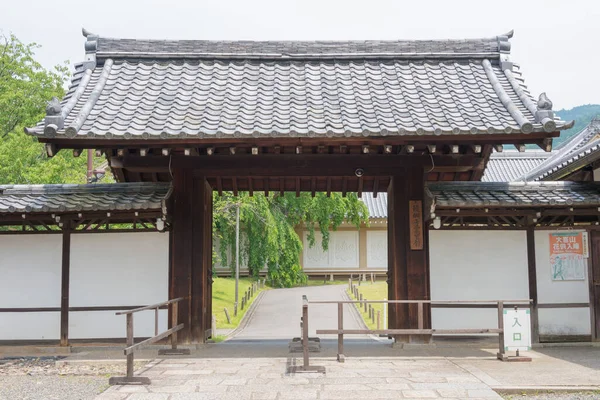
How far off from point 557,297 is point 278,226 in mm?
20884

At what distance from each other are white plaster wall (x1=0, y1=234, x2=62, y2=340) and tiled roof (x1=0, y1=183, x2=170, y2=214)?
2.51ft

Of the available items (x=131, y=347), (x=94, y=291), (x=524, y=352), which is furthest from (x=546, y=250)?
(x=94, y=291)

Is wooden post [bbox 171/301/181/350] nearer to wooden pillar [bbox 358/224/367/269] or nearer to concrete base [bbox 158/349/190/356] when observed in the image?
concrete base [bbox 158/349/190/356]

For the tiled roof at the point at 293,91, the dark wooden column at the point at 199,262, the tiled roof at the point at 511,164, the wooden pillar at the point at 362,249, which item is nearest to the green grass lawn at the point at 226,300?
the wooden pillar at the point at 362,249

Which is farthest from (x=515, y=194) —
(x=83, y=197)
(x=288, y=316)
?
(x=288, y=316)

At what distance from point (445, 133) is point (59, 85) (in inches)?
756

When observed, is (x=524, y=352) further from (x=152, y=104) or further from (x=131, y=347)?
(x=152, y=104)

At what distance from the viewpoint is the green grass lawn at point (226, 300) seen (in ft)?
66.7

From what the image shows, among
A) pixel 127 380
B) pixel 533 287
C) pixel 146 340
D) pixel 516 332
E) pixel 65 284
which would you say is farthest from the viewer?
pixel 533 287

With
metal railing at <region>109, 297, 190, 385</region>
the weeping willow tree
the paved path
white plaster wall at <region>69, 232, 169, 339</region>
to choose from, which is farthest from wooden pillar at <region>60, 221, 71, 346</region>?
the weeping willow tree

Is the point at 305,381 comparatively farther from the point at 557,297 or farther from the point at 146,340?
the point at 557,297

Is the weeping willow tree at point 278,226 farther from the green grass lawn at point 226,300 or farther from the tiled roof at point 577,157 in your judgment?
the tiled roof at point 577,157

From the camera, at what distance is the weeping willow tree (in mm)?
28812

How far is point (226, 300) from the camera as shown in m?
24.5
